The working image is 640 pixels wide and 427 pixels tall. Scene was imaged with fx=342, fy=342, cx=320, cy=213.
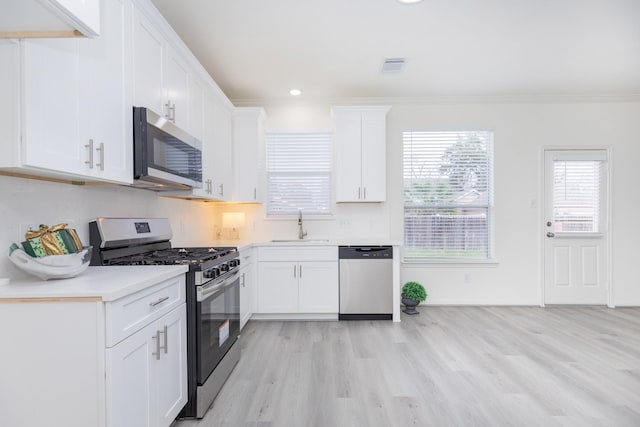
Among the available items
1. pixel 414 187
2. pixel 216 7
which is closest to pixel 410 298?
pixel 414 187

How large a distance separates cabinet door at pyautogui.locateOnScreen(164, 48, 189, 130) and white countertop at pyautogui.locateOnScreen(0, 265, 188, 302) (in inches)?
46.3

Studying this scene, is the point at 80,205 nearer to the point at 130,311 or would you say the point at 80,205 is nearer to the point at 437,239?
the point at 130,311

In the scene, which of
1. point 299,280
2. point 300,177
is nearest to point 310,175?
point 300,177

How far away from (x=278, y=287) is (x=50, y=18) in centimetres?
313

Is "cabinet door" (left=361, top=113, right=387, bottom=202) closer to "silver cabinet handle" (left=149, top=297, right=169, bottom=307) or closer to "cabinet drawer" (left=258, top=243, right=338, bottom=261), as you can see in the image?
"cabinet drawer" (left=258, top=243, right=338, bottom=261)

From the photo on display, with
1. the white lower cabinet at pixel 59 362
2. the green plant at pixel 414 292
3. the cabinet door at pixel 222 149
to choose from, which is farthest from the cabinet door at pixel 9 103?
the green plant at pixel 414 292

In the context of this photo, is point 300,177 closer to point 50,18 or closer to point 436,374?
point 436,374

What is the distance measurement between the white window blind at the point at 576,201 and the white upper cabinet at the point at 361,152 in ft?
7.64

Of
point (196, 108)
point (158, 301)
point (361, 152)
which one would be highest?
point (196, 108)

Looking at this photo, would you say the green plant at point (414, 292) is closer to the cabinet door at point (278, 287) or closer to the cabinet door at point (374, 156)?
the cabinet door at point (374, 156)

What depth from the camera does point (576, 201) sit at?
442cm

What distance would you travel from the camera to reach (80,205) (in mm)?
1998

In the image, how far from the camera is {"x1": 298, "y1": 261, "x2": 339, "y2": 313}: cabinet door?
3807mm

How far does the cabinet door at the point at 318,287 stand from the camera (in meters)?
3.81
